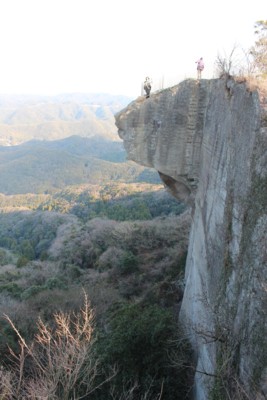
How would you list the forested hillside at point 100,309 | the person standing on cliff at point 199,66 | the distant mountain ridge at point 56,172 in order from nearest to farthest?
1. the forested hillside at point 100,309
2. the person standing on cliff at point 199,66
3. the distant mountain ridge at point 56,172

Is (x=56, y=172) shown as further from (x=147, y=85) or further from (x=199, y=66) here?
(x=199, y=66)

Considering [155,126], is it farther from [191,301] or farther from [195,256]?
[191,301]

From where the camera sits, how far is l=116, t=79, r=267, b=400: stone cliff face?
5.98 metres

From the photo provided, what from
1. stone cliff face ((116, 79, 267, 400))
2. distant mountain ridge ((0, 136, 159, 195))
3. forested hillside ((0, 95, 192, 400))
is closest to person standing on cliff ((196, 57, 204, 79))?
stone cliff face ((116, 79, 267, 400))

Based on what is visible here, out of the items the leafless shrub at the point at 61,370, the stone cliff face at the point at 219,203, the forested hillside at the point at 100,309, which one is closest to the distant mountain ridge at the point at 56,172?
the forested hillside at the point at 100,309

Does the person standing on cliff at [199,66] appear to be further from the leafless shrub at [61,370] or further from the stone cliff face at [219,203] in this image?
the leafless shrub at [61,370]

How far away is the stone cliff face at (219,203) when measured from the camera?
598 cm

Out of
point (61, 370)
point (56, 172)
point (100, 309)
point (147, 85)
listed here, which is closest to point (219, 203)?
point (61, 370)

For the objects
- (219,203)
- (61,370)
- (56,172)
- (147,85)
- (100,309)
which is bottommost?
(56,172)

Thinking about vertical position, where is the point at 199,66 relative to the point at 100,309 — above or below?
above

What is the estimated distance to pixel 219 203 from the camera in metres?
8.45

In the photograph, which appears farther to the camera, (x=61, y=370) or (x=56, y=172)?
(x=56, y=172)

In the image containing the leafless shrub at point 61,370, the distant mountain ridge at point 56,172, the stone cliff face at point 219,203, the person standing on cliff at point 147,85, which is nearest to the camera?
the stone cliff face at point 219,203

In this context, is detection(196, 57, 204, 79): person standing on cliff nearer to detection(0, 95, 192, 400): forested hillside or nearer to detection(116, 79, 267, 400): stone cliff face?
detection(116, 79, 267, 400): stone cliff face
